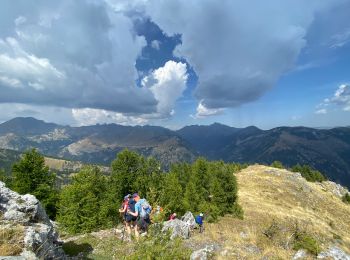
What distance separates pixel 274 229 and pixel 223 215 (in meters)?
20.1

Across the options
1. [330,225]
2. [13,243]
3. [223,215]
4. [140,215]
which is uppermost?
[13,243]

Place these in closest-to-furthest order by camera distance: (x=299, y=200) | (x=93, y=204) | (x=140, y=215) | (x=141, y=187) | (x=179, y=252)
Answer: (x=179, y=252) → (x=140, y=215) → (x=93, y=204) → (x=141, y=187) → (x=299, y=200)

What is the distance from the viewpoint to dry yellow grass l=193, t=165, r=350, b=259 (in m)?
22.7

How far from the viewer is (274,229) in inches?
1063

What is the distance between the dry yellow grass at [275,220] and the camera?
894 inches

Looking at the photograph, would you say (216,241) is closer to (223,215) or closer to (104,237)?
(104,237)

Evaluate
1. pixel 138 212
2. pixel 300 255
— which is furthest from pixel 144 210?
pixel 300 255

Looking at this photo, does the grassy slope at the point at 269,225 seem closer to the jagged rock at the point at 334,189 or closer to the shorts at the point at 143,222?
the jagged rock at the point at 334,189

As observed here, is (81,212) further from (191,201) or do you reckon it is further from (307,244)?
(307,244)

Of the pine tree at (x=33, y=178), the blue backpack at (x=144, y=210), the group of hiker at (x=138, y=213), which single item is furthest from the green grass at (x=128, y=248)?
the pine tree at (x=33, y=178)

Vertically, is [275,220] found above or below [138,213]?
below

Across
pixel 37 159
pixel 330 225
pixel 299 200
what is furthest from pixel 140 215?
pixel 299 200

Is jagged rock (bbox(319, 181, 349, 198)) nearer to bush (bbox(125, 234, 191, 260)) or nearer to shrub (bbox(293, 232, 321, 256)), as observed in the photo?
Result: shrub (bbox(293, 232, 321, 256))

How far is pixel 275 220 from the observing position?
148 ft
